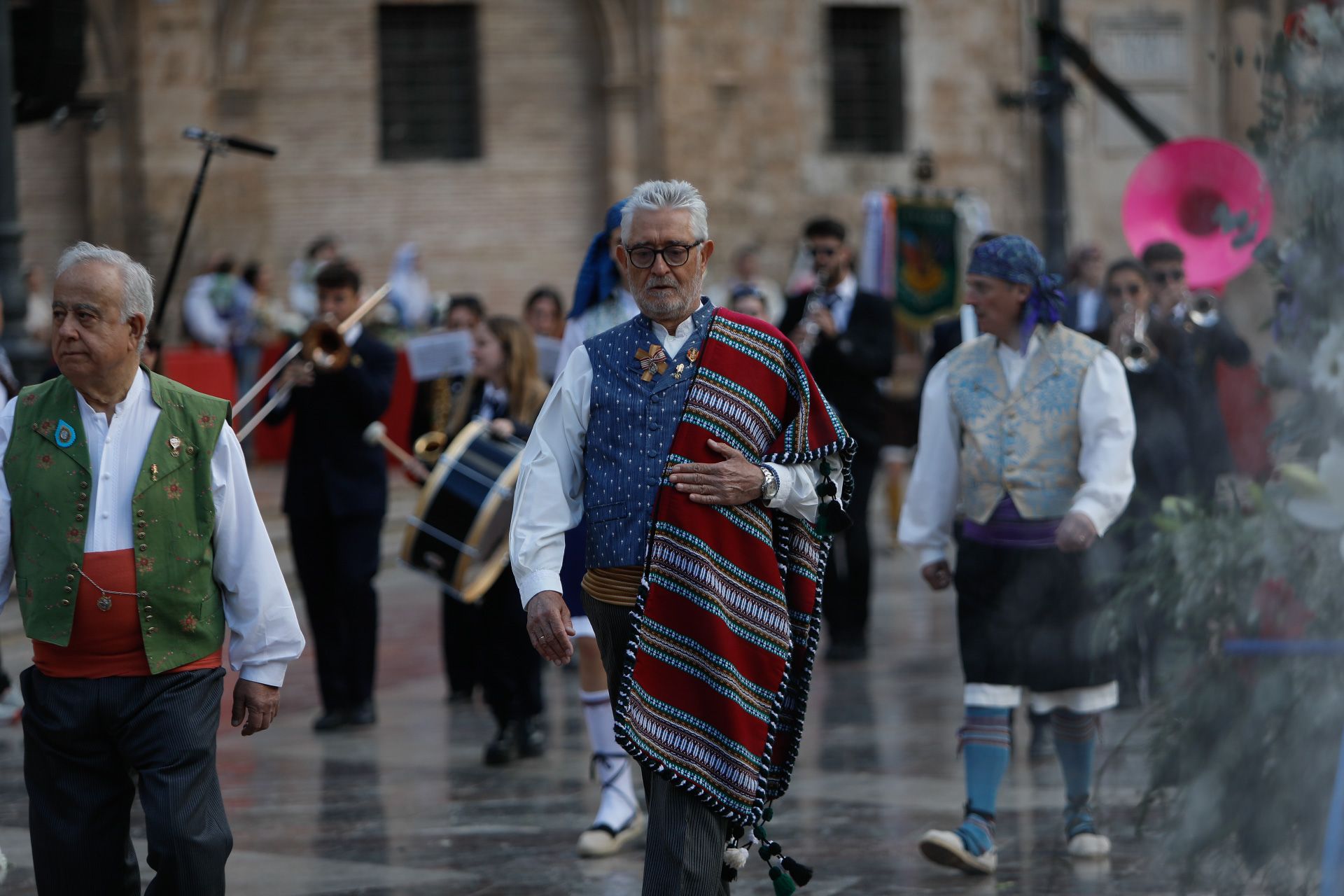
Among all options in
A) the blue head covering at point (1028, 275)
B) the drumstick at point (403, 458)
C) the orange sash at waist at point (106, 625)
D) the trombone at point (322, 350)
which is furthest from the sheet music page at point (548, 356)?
the orange sash at waist at point (106, 625)

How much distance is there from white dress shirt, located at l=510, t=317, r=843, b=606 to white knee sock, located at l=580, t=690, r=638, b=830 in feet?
5.74

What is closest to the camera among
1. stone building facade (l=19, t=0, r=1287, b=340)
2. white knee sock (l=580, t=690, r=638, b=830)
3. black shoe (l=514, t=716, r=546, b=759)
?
white knee sock (l=580, t=690, r=638, b=830)

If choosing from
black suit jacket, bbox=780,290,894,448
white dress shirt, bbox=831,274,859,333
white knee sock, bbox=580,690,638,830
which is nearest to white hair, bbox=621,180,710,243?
white knee sock, bbox=580,690,638,830

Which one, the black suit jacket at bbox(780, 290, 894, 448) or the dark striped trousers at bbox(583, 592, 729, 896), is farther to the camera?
the black suit jacket at bbox(780, 290, 894, 448)

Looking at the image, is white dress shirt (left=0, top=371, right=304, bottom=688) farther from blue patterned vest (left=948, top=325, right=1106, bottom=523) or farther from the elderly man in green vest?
blue patterned vest (left=948, top=325, right=1106, bottom=523)

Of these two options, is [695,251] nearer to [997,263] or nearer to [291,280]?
[997,263]

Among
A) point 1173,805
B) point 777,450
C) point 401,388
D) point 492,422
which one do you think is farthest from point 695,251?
point 401,388

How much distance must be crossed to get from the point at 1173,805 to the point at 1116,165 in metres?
20.5

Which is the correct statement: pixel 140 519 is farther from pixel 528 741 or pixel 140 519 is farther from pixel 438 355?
pixel 438 355

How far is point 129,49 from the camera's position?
1956cm

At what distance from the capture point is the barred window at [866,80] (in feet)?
73.4

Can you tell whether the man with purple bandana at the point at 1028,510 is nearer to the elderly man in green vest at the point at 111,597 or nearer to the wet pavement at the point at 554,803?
the wet pavement at the point at 554,803

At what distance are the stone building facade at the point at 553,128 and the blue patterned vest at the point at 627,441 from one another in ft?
51.9

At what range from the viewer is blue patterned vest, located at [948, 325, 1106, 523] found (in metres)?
6.01
